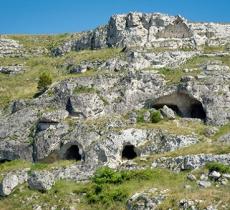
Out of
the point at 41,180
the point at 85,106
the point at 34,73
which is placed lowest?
the point at 41,180

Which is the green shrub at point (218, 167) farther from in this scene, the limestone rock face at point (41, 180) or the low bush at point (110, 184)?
the limestone rock face at point (41, 180)

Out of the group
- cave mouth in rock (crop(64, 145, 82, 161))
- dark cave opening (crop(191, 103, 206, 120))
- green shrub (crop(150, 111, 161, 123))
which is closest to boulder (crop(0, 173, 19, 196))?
cave mouth in rock (crop(64, 145, 82, 161))

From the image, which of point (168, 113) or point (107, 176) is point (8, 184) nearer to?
point (107, 176)

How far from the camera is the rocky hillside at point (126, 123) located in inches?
1368

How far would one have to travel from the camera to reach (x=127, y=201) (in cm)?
3316

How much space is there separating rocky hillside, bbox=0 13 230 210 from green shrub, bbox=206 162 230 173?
3.1 inches

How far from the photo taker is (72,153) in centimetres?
4362

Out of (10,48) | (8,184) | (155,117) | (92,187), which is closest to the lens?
(92,187)

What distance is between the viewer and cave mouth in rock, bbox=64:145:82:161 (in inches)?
1694

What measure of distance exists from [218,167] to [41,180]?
11198mm

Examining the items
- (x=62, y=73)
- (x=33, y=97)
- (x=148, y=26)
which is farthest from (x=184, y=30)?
(x=33, y=97)

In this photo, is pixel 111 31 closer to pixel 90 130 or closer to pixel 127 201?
pixel 90 130

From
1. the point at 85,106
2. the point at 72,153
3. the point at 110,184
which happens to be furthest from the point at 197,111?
the point at 110,184

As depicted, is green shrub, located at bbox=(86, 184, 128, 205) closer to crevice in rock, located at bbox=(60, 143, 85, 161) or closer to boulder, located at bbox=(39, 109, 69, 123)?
crevice in rock, located at bbox=(60, 143, 85, 161)
